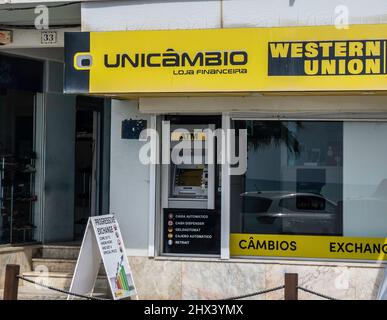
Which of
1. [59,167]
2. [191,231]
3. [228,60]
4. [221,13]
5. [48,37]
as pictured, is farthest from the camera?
[59,167]

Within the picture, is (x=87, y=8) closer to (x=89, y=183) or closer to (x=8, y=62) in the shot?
(x=8, y=62)

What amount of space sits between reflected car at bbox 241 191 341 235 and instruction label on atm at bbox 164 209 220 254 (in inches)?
16.4

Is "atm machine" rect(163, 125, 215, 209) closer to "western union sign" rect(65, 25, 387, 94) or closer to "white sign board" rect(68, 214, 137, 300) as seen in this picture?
"white sign board" rect(68, 214, 137, 300)

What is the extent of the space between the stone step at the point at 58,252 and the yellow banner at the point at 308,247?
2.55 m

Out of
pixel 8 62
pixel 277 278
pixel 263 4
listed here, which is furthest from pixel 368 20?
pixel 8 62

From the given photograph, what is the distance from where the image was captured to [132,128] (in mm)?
10094

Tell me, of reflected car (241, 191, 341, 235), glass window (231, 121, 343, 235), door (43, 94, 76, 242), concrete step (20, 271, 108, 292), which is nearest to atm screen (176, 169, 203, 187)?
glass window (231, 121, 343, 235)

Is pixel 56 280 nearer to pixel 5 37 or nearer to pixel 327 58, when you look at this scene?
pixel 5 37

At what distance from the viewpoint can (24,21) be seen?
34.4 ft

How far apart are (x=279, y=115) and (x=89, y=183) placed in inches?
163

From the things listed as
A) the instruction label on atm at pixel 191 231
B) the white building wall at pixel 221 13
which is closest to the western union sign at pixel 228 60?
the white building wall at pixel 221 13

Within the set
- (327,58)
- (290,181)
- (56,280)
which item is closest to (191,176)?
(290,181)

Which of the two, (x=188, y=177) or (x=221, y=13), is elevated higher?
(x=221, y=13)

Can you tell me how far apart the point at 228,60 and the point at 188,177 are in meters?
1.97
